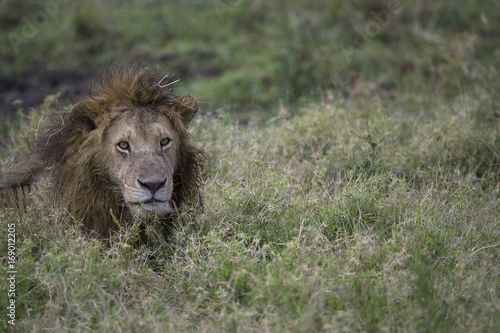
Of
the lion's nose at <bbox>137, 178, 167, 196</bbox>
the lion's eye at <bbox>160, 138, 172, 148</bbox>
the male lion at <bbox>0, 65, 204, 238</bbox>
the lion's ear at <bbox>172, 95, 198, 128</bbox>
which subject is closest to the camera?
the lion's nose at <bbox>137, 178, 167, 196</bbox>

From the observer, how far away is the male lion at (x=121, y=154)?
3.77 m

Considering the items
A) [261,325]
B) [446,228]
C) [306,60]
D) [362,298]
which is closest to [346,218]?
[446,228]

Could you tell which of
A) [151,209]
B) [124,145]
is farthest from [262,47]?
[151,209]

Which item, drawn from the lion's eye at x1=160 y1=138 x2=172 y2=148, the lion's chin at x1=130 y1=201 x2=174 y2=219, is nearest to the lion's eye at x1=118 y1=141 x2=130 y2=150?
the lion's eye at x1=160 y1=138 x2=172 y2=148

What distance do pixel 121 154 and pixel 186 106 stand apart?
1.93ft

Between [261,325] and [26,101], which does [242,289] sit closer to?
[261,325]

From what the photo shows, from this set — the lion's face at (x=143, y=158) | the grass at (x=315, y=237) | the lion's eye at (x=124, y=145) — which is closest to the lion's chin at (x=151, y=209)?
the lion's face at (x=143, y=158)

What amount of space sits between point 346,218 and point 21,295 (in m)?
2.11

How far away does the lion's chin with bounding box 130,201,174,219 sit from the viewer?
3.73 meters

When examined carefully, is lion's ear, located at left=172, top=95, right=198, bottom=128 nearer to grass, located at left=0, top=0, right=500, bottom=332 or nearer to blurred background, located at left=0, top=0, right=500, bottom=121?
grass, located at left=0, top=0, right=500, bottom=332

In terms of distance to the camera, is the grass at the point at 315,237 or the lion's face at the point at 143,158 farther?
the lion's face at the point at 143,158

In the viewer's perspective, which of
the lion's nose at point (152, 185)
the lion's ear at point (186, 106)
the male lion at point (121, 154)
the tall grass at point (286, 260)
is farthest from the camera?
the lion's ear at point (186, 106)

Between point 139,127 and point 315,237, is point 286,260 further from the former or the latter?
point 139,127

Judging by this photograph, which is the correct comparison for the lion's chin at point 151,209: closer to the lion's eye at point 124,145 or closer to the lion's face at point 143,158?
the lion's face at point 143,158
